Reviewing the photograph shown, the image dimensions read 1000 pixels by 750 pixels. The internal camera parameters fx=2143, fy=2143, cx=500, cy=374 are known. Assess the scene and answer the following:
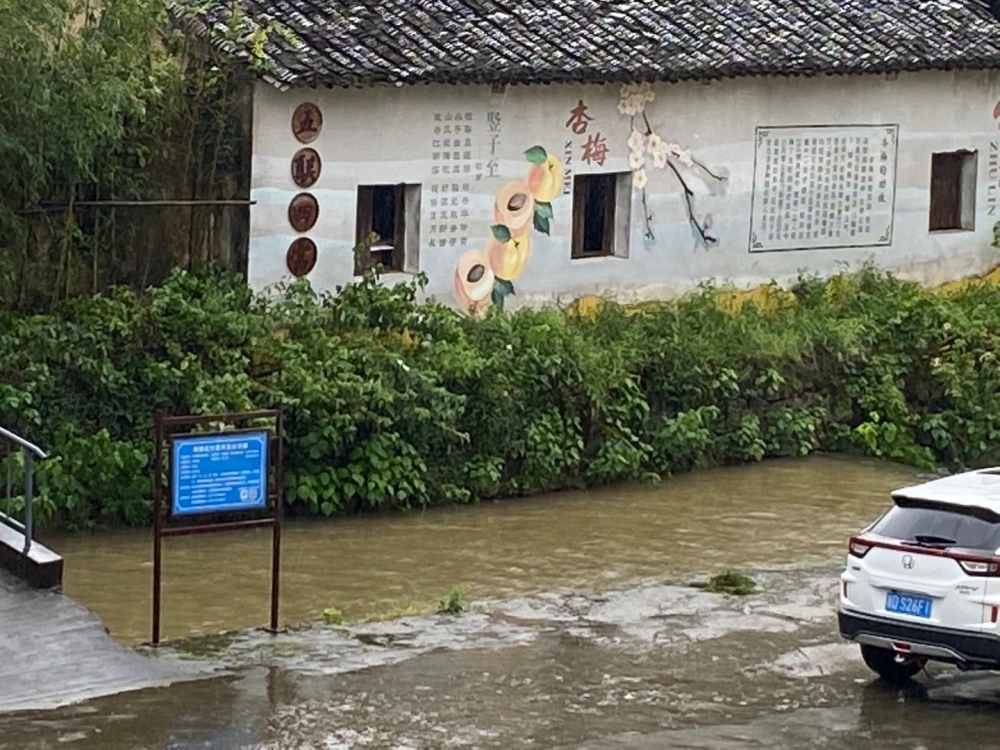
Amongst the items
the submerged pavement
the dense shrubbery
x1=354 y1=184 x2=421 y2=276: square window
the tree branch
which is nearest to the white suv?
the submerged pavement

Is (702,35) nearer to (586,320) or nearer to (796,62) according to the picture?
(796,62)

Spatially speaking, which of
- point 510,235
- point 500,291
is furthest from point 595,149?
point 500,291

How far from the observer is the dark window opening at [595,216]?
24188 millimetres

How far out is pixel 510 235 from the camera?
23.2m

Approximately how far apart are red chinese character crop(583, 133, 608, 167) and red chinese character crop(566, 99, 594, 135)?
16cm

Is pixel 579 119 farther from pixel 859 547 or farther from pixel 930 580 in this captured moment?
pixel 930 580

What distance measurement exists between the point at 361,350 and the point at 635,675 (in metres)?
6.92

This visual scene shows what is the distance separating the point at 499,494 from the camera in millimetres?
21406

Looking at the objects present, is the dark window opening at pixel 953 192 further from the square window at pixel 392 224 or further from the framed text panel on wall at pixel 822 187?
the square window at pixel 392 224

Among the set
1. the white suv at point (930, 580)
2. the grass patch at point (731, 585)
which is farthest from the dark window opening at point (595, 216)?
the white suv at point (930, 580)

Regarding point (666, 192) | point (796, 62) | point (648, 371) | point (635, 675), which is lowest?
point (635, 675)

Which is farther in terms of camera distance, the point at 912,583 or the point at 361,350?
the point at 361,350

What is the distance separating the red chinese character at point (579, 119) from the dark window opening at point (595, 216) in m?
0.63

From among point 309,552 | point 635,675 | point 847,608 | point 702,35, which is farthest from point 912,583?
point 702,35
